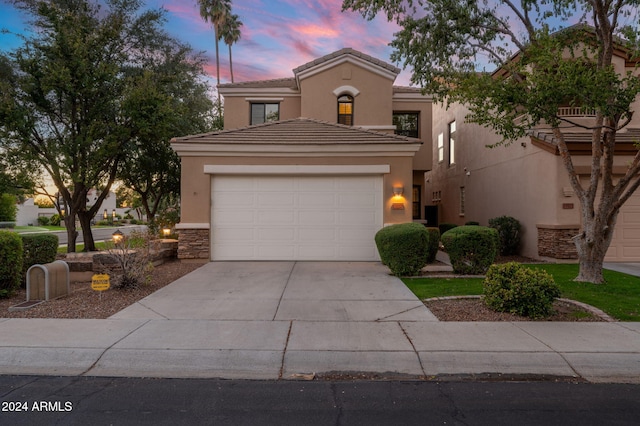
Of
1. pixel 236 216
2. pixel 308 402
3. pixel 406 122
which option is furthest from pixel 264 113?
pixel 308 402

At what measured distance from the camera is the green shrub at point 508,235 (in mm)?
13820

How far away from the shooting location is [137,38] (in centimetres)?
1691

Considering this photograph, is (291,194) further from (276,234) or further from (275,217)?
(276,234)

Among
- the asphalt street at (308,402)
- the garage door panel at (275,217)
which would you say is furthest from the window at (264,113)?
the asphalt street at (308,402)

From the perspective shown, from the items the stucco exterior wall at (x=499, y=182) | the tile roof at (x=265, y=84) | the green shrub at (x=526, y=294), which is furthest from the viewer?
the tile roof at (x=265, y=84)

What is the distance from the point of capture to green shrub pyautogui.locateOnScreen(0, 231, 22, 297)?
7207mm

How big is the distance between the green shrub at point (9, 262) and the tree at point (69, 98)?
6.45 meters

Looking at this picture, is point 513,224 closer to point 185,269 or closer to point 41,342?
point 185,269

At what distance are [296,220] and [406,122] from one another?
1002cm

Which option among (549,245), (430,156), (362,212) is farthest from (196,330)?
(430,156)

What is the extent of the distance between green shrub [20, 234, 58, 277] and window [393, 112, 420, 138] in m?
15.0

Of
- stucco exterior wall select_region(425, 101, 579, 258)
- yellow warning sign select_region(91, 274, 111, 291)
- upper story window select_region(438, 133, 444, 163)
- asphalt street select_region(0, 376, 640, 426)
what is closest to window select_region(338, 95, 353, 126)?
stucco exterior wall select_region(425, 101, 579, 258)

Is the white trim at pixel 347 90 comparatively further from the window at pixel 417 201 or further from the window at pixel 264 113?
the window at pixel 417 201

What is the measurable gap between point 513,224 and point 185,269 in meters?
11.4
